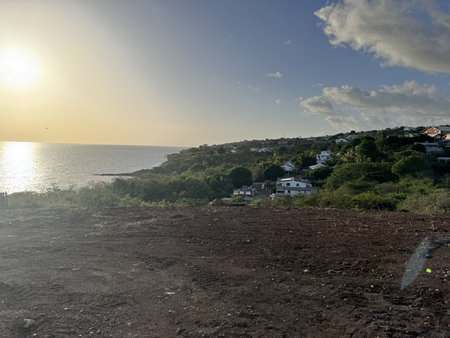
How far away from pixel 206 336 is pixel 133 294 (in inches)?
63.9

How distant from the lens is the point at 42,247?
7.34 m

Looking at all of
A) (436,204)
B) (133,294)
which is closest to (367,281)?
(133,294)

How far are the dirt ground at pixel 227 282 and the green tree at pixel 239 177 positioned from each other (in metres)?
34.0

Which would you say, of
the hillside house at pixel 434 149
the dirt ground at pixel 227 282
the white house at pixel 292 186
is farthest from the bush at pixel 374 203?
the hillside house at pixel 434 149

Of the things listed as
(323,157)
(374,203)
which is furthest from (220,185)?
(323,157)

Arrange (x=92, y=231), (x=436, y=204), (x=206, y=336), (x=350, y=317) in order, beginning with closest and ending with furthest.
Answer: (x=206, y=336) < (x=350, y=317) < (x=92, y=231) < (x=436, y=204)

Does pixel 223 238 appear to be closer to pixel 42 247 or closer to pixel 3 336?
pixel 42 247

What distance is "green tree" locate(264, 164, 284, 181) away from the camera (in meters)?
50.2

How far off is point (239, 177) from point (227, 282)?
38543 millimetres

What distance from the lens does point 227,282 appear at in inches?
196

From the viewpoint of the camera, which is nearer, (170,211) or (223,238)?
(223,238)

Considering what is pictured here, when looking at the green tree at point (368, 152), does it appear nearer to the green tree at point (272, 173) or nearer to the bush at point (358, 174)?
the green tree at point (272, 173)

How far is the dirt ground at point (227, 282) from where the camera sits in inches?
147

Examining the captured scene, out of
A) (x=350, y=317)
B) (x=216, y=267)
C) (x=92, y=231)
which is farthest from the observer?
(x=92, y=231)
